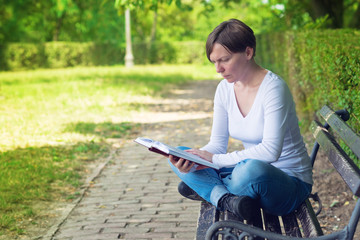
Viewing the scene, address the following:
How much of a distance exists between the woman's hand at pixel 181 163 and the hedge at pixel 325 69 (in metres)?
1.85

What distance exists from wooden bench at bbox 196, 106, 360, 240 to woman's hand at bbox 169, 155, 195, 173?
0.34 m

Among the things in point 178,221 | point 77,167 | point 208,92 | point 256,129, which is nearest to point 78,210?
point 178,221

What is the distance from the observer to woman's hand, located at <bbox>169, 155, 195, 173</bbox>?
9.78 feet

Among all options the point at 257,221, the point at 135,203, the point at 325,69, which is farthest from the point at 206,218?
the point at 325,69

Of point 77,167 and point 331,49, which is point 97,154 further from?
point 331,49

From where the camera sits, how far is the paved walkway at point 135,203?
4.44m

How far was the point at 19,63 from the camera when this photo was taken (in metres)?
35.2

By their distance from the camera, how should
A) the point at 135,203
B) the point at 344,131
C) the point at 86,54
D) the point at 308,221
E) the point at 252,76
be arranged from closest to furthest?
the point at 308,221
the point at 344,131
the point at 252,76
the point at 135,203
the point at 86,54

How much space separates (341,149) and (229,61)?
863 mm

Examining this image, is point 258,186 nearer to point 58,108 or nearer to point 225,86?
point 225,86

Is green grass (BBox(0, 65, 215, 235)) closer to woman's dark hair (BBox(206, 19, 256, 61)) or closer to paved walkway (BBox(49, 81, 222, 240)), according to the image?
paved walkway (BBox(49, 81, 222, 240))

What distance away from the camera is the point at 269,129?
297cm

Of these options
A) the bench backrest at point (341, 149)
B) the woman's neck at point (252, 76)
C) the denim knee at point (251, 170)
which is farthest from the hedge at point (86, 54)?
the denim knee at point (251, 170)

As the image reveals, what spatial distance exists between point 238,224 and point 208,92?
582 inches
